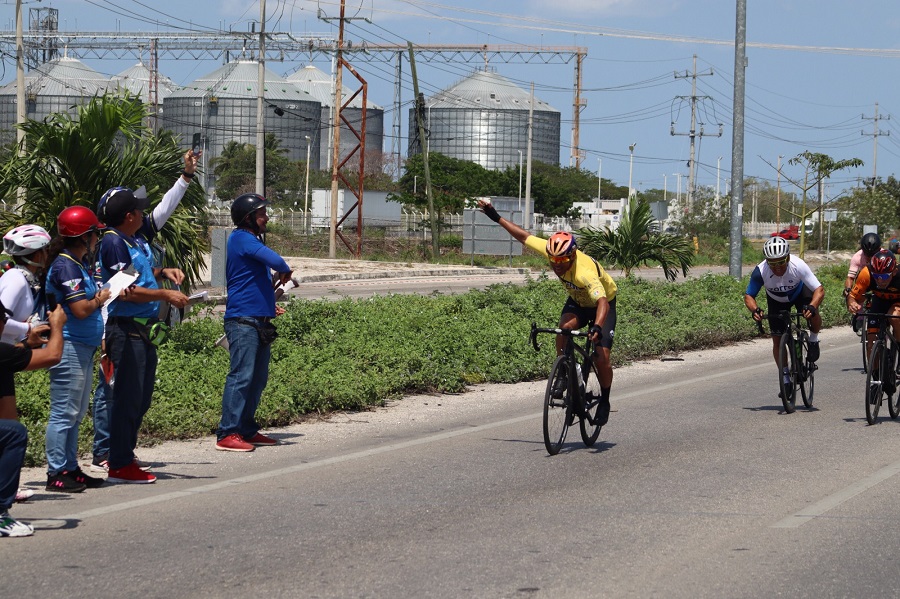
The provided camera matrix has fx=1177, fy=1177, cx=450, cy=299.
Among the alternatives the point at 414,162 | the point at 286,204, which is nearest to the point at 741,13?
the point at 414,162

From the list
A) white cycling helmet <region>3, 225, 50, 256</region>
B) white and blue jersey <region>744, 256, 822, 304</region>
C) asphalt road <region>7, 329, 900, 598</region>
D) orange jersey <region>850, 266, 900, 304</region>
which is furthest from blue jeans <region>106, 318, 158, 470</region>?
orange jersey <region>850, 266, 900, 304</region>

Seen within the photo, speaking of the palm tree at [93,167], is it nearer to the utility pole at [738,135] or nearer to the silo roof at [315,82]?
the utility pole at [738,135]

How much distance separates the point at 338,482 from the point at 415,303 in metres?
10.4

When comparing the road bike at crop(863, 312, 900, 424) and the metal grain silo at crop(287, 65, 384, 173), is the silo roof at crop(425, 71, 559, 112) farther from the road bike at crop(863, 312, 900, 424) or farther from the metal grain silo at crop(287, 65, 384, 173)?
the road bike at crop(863, 312, 900, 424)

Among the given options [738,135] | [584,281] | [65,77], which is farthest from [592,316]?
[65,77]

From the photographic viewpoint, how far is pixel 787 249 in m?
11.9

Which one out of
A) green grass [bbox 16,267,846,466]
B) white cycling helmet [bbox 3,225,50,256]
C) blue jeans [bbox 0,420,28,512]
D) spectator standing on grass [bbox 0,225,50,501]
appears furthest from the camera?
green grass [bbox 16,267,846,466]

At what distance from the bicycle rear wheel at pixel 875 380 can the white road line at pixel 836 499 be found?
2075 millimetres

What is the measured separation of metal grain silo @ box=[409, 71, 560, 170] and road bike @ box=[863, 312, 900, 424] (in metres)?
124

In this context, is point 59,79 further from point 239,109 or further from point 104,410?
point 104,410

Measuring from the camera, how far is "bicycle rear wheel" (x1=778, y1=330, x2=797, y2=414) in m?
11.9

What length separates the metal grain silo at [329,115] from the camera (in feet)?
433

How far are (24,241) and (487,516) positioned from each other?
3.25 m

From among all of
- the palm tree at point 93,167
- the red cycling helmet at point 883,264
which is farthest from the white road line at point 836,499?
the palm tree at point 93,167
